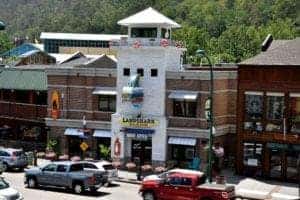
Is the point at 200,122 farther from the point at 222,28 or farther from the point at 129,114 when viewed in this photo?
the point at 222,28

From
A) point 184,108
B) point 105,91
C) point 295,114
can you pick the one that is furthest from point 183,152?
point 295,114

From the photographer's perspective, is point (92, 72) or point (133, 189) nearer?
point (133, 189)

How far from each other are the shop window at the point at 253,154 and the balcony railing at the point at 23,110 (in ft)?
61.2

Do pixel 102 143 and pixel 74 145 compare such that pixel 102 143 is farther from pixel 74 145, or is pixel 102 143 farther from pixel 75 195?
pixel 75 195

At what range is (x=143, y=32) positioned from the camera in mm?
48250

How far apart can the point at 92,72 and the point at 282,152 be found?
15.9 metres

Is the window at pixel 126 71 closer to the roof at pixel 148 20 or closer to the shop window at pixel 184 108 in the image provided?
the roof at pixel 148 20

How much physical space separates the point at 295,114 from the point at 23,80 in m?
25.6

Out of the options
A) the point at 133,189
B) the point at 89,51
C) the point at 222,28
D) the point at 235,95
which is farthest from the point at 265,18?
the point at 133,189

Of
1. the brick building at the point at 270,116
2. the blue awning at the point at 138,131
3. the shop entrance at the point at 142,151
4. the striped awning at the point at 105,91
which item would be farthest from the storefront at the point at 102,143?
the brick building at the point at 270,116

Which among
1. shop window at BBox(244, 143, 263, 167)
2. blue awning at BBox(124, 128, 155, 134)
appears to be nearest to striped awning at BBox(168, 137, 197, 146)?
blue awning at BBox(124, 128, 155, 134)

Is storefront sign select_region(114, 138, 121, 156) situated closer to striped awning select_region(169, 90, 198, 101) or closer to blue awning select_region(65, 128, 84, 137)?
blue awning select_region(65, 128, 84, 137)

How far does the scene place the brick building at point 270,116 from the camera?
43781 mm

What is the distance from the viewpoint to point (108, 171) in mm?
39688
